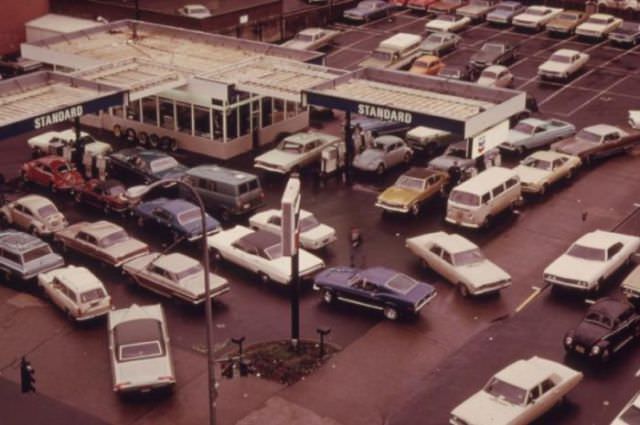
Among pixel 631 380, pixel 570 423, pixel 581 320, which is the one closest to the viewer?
pixel 570 423

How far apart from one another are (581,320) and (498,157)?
13.6m

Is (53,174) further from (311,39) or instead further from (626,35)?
(626,35)

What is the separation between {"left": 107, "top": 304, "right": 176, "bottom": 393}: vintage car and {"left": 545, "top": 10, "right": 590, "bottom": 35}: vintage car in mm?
43899

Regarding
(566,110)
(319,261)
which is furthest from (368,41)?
(319,261)

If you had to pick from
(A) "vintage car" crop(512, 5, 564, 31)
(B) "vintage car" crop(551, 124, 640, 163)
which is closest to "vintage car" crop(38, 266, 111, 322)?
(B) "vintage car" crop(551, 124, 640, 163)

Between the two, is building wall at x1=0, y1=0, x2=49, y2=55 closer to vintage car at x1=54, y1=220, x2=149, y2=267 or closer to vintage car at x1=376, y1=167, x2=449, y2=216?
vintage car at x1=54, y1=220, x2=149, y2=267

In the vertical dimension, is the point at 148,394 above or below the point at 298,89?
below

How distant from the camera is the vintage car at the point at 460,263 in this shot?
3403 cm

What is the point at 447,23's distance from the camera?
221 feet

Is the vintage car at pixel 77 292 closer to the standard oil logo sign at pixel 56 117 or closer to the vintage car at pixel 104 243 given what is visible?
the vintage car at pixel 104 243

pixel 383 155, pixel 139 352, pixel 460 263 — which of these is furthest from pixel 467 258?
pixel 139 352

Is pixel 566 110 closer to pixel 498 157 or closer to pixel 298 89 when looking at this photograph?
pixel 498 157

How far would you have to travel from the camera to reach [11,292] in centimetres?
3500

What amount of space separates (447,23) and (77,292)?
4140cm
